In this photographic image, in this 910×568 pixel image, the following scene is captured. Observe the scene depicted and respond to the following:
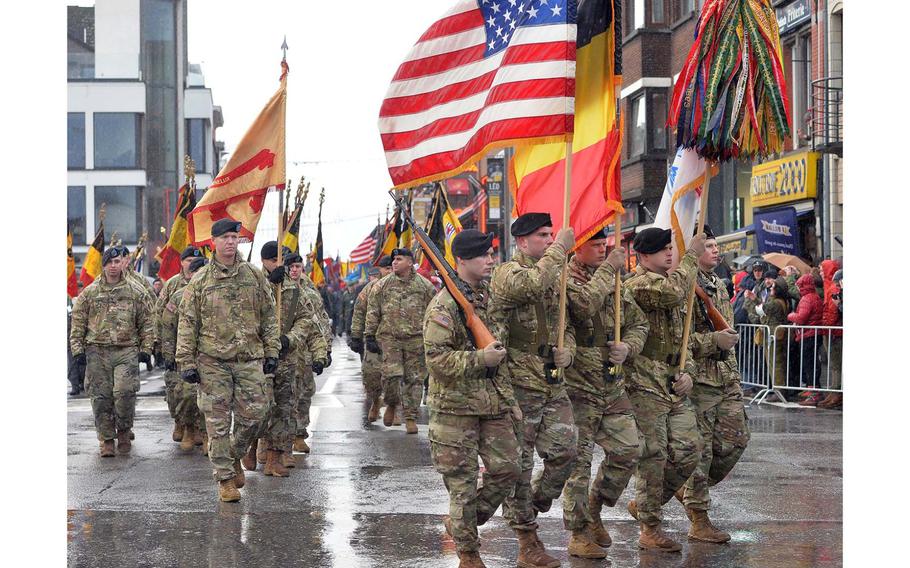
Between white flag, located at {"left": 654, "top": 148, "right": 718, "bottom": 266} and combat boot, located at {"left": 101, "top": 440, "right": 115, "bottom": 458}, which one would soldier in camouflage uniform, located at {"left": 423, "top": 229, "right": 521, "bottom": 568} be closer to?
white flag, located at {"left": 654, "top": 148, "right": 718, "bottom": 266}

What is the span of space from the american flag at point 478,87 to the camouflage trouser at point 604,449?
5.74 feet

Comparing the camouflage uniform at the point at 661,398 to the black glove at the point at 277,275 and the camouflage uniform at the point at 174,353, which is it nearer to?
the black glove at the point at 277,275

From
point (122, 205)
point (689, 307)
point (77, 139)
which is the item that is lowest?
point (689, 307)

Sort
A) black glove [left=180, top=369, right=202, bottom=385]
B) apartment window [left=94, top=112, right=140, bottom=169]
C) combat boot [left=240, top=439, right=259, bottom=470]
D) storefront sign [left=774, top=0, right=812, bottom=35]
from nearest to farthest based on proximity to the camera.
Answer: black glove [left=180, top=369, right=202, bottom=385] < combat boot [left=240, top=439, right=259, bottom=470] < storefront sign [left=774, top=0, right=812, bottom=35] < apartment window [left=94, top=112, right=140, bottom=169]

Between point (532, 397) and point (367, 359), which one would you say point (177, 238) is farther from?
point (532, 397)

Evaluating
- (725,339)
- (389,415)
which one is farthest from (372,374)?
(725,339)

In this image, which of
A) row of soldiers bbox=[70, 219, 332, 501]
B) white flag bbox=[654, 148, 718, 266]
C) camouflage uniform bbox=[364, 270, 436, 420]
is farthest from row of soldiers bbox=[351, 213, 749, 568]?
camouflage uniform bbox=[364, 270, 436, 420]

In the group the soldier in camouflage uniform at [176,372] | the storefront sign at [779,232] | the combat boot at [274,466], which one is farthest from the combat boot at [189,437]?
the storefront sign at [779,232]

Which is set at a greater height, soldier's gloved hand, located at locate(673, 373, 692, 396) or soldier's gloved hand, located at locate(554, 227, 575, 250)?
soldier's gloved hand, located at locate(554, 227, 575, 250)

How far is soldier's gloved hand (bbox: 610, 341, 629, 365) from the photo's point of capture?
8484 millimetres

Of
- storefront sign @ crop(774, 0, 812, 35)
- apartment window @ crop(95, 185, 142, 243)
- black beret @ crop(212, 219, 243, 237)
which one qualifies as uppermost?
storefront sign @ crop(774, 0, 812, 35)

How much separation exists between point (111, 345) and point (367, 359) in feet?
13.9

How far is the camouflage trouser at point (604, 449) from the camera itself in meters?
8.41

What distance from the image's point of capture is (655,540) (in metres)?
8.65
